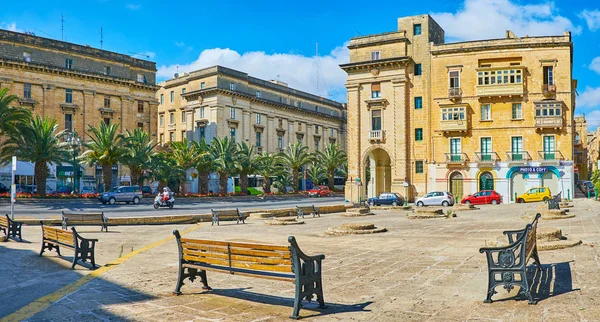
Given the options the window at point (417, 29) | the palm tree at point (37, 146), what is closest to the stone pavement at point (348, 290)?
the palm tree at point (37, 146)

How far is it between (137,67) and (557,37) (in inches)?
1809

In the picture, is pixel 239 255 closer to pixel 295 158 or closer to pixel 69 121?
pixel 69 121

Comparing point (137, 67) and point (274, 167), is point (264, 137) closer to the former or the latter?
point (274, 167)

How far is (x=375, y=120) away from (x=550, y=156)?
1603 centimetres

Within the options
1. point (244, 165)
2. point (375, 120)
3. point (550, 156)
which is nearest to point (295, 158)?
point (244, 165)

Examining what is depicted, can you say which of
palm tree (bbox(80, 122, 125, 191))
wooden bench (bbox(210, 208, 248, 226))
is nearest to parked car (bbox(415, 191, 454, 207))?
A: wooden bench (bbox(210, 208, 248, 226))

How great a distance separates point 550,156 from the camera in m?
Answer: 43.3

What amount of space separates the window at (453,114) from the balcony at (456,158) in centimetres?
320

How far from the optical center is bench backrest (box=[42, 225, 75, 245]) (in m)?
10.6

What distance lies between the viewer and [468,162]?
45844mm

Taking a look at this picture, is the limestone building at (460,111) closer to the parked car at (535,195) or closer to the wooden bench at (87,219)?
the parked car at (535,195)

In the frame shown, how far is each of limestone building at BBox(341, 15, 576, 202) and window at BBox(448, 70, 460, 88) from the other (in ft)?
0.30

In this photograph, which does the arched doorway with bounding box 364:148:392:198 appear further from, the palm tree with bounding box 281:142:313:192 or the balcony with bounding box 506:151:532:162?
the balcony with bounding box 506:151:532:162

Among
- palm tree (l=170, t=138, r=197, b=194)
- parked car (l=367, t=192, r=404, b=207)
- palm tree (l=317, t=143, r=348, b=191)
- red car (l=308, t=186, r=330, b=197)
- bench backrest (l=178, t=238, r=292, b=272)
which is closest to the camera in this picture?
bench backrest (l=178, t=238, r=292, b=272)
